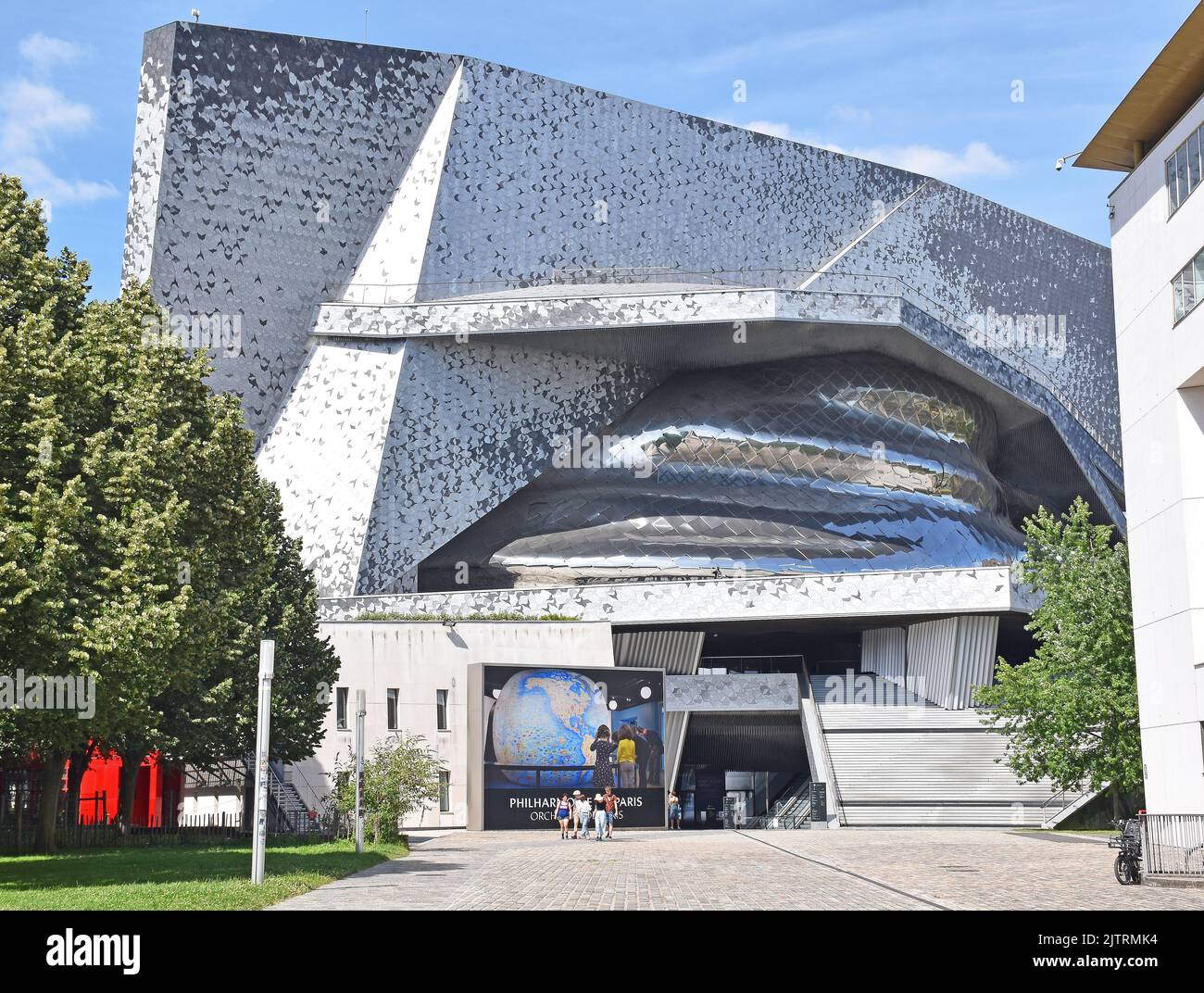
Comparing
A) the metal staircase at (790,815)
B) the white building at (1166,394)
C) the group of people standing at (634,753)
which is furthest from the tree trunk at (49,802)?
the white building at (1166,394)

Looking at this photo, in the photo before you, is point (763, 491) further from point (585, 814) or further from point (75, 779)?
point (75, 779)

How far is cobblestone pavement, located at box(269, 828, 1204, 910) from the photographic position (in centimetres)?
1467

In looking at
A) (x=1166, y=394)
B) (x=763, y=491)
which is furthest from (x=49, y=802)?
(x=763, y=491)

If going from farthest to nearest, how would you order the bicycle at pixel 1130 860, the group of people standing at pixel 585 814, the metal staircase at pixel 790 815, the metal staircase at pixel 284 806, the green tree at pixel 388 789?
1. the metal staircase at pixel 790 815
2. the metal staircase at pixel 284 806
3. the group of people standing at pixel 585 814
4. the green tree at pixel 388 789
5. the bicycle at pixel 1130 860

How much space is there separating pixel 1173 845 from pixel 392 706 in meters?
27.9

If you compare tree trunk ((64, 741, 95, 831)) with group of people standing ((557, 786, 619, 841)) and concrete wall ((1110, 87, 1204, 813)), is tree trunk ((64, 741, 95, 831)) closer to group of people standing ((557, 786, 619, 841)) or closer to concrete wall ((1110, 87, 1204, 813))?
group of people standing ((557, 786, 619, 841))

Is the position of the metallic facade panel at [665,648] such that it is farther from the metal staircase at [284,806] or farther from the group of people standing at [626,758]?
the metal staircase at [284,806]

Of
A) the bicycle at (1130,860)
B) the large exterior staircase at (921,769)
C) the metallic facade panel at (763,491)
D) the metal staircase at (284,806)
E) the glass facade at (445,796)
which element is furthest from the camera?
the metallic facade panel at (763,491)

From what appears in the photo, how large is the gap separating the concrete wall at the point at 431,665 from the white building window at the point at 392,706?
127 mm

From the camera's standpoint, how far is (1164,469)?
80.5 feet

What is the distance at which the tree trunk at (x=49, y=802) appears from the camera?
28.2m

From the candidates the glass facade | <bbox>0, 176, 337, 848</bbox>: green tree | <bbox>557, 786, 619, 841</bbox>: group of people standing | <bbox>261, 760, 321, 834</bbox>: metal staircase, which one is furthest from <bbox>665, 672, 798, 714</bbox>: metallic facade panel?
<bbox>0, 176, 337, 848</bbox>: green tree

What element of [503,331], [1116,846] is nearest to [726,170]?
[503,331]

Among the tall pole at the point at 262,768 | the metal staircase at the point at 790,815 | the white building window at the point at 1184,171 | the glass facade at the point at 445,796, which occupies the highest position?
the white building window at the point at 1184,171
